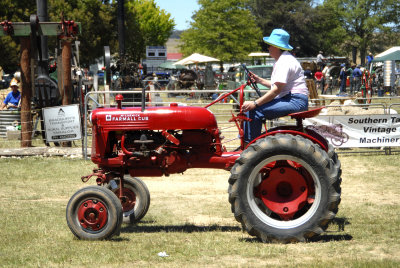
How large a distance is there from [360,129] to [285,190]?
7.97m

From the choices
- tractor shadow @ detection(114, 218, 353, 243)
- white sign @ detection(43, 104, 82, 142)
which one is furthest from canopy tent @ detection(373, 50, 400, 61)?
tractor shadow @ detection(114, 218, 353, 243)

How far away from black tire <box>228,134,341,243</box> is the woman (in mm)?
435

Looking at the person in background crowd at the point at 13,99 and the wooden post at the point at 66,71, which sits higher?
the wooden post at the point at 66,71

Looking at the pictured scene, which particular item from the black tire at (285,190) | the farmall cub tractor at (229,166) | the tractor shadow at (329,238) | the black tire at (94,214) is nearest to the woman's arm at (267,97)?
the farmall cub tractor at (229,166)

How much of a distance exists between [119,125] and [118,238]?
1326mm

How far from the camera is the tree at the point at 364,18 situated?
6894cm

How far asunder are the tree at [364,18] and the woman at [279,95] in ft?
213

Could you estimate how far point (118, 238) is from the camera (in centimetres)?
722

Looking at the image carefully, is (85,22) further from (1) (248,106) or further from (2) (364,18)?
(1) (248,106)

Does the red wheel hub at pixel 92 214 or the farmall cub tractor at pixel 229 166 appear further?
the red wheel hub at pixel 92 214

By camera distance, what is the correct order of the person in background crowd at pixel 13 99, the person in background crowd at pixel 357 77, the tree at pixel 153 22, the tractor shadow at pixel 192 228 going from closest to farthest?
1. the tractor shadow at pixel 192 228
2. the person in background crowd at pixel 13 99
3. the person in background crowd at pixel 357 77
4. the tree at pixel 153 22

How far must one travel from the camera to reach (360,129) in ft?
47.2

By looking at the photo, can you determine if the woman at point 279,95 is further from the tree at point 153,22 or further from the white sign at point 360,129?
the tree at point 153,22

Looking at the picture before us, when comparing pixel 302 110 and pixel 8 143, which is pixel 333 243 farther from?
pixel 8 143
